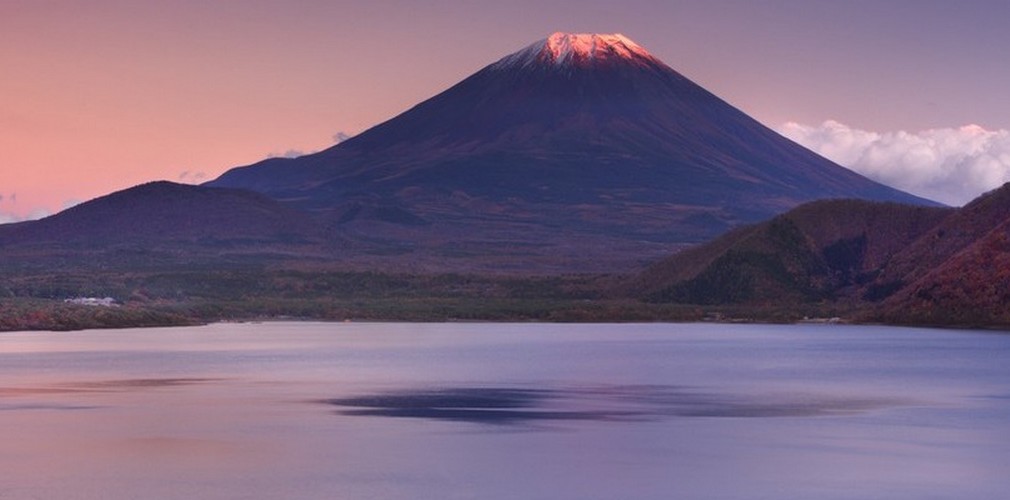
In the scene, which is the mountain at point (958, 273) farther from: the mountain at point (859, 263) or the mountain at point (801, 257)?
the mountain at point (801, 257)

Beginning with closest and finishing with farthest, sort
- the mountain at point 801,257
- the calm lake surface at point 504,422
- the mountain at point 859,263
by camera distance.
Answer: the calm lake surface at point 504,422 < the mountain at point 859,263 < the mountain at point 801,257

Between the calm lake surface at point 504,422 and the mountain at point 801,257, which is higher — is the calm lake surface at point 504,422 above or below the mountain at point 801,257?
below

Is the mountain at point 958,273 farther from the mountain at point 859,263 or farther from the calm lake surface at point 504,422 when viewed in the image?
the calm lake surface at point 504,422

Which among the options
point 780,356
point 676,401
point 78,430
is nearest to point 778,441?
point 676,401

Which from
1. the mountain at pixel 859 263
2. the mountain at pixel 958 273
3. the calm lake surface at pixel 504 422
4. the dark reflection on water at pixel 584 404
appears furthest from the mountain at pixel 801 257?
the dark reflection on water at pixel 584 404

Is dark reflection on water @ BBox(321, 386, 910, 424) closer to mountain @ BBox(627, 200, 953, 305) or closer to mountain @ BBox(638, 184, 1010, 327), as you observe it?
mountain @ BBox(638, 184, 1010, 327)

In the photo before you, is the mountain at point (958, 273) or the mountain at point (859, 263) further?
the mountain at point (859, 263)

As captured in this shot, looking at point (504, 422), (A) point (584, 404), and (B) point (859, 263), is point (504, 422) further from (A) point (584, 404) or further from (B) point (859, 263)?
(B) point (859, 263)

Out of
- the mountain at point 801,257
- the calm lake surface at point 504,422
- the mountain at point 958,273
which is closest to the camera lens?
the calm lake surface at point 504,422
